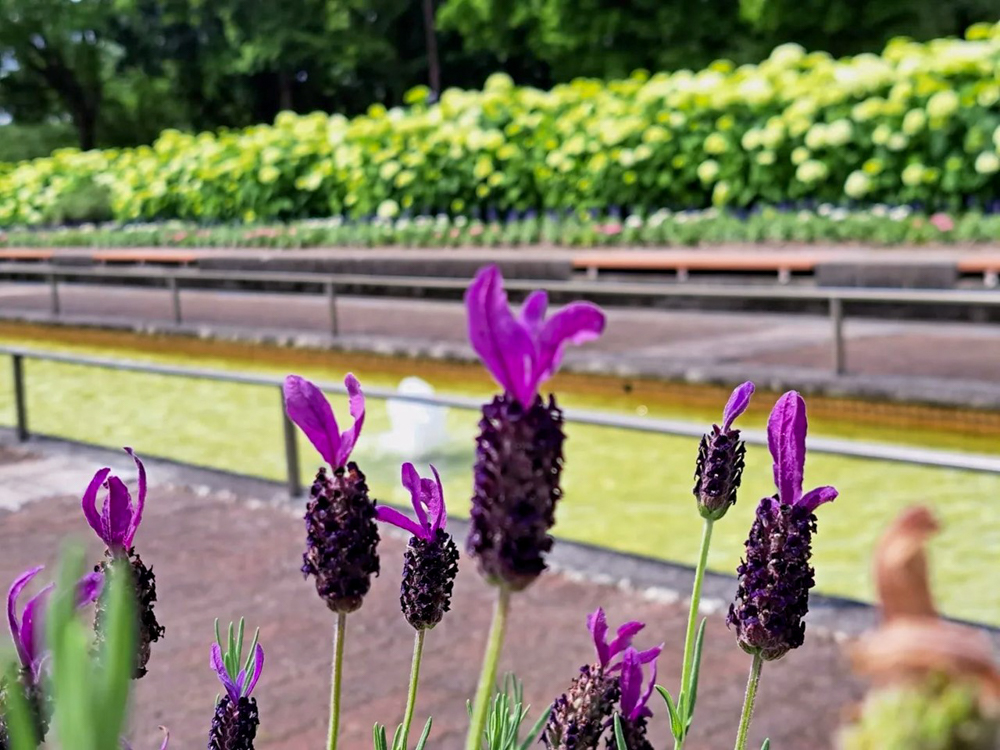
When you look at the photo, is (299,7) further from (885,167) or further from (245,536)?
(245,536)

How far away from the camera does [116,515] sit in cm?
96

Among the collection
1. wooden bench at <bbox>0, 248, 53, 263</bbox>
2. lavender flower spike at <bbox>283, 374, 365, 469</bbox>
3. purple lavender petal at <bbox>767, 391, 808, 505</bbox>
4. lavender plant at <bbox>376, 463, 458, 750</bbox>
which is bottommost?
wooden bench at <bbox>0, 248, 53, 263</bbox>

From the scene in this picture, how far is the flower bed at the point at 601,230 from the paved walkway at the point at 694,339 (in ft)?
6.05

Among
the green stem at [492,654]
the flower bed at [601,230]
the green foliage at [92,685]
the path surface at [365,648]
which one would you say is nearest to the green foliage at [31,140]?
the flower bed at [601,230]

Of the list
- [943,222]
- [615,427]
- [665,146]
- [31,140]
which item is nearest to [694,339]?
[943,222]

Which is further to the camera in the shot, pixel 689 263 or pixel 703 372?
pixel 689 263

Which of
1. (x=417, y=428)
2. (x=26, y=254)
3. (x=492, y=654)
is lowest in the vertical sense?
(x=26, y=254)

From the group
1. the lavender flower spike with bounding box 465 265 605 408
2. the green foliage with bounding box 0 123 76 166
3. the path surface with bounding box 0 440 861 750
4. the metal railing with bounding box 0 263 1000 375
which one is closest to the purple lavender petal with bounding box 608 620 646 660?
the lavender flower spike with bounding box 465 265 605 408

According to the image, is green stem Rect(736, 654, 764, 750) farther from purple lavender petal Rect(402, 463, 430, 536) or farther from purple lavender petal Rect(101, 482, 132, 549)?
purple lavender petal Rect(101, 482, 132, 549)

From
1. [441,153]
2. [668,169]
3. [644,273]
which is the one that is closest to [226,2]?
[441,153]

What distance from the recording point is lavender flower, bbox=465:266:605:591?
22.8 inches

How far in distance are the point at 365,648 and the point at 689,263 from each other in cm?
850

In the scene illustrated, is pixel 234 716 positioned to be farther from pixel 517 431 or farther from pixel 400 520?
pixel 517 431

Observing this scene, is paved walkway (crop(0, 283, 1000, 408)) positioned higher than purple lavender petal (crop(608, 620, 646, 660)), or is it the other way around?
purple lavender petal (crop(608, 620, 646, 660))
